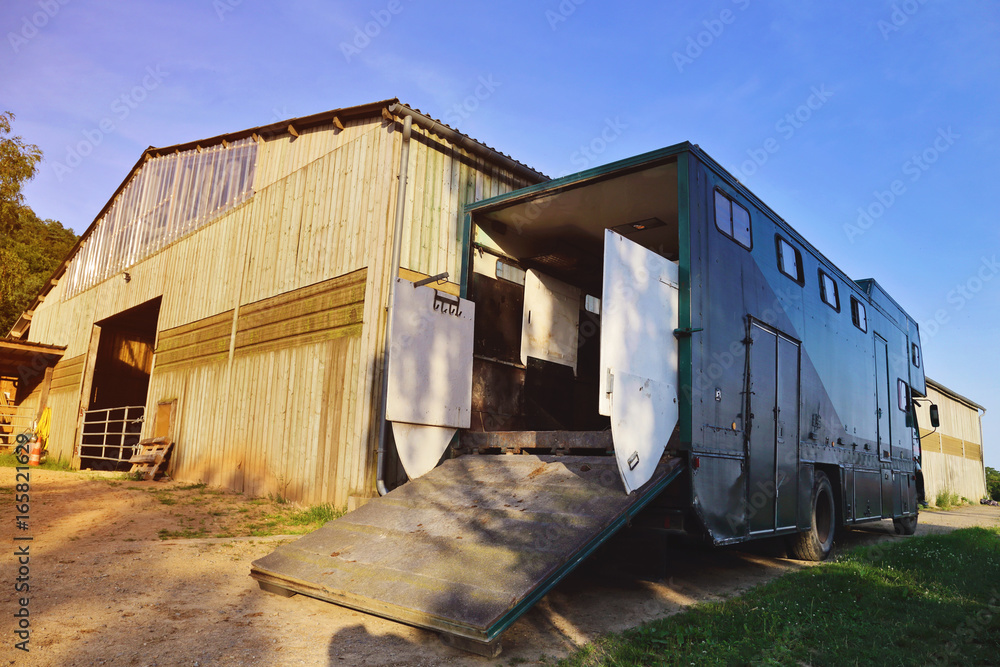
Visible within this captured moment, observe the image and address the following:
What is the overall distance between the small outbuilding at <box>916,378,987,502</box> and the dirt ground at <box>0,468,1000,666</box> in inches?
828

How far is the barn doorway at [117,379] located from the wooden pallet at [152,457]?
469 centimetres

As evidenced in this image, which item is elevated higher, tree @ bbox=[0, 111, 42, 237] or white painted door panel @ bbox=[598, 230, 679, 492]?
A: tree @ bbox=[0, 111, 42, 237]

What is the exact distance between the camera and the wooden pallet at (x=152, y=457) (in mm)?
13062

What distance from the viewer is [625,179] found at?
259 inches

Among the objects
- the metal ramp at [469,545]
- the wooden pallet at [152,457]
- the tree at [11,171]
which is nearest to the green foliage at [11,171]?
the tree at [11,171]

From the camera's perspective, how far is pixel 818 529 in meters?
7.87

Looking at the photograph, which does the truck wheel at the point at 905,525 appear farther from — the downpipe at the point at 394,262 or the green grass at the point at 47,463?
the green grass at the point at 47,463

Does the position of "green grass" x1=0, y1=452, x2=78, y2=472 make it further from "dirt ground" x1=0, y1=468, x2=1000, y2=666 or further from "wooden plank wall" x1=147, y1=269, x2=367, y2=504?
"dirt ground" x1=0, y1=468, x2=1000, y2=666

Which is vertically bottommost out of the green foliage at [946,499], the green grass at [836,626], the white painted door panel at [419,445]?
the green foliage at [946,499]

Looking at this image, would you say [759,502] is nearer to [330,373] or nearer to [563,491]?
[563,491]

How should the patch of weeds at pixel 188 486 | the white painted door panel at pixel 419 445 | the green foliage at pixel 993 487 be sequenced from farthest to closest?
the green foliage at pixel 993 487, the patch of weeds at pixel 188 486, the white painted door panel at pixel 419 445

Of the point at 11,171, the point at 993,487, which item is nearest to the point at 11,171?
the point at 11,171

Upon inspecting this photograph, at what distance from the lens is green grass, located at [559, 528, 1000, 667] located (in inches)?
153

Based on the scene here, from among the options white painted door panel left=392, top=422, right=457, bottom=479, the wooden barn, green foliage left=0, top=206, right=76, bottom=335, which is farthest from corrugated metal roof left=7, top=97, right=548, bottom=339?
green foliage left=0, top=206, right=76, bottom=335
